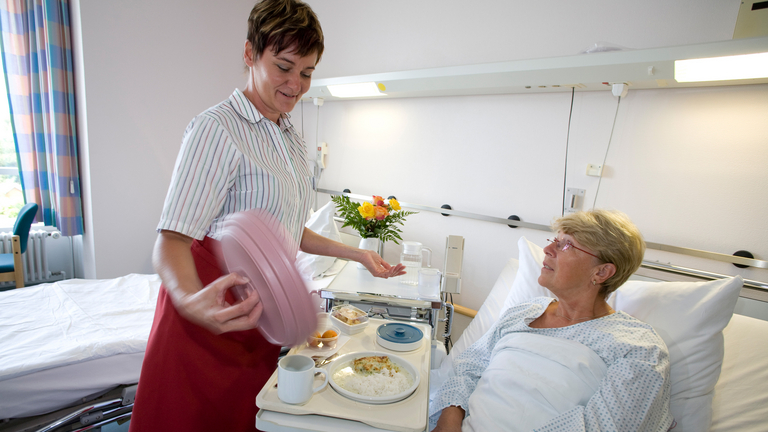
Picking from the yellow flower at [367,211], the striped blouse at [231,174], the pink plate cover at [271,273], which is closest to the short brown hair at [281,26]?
the striped blouse at [231,174]

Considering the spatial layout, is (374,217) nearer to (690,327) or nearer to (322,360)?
(322,360)

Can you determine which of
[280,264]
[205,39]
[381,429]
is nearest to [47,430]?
[381,429]

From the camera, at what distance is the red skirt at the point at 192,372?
2.93 ft

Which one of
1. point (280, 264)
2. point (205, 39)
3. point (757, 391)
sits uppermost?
point (205, 39)

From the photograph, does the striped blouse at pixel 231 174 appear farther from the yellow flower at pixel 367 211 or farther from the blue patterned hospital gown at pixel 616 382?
the yellow flower at pixel 367 211

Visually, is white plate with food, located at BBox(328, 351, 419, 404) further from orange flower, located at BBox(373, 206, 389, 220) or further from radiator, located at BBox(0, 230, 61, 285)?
radiator, located at BBox(0, 230, 61, 285)

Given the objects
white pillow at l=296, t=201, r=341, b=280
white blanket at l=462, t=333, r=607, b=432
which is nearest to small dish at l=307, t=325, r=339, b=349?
white blanket at l=462, t=333, r=607, b=432

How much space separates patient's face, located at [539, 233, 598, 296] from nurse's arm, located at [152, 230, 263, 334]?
1075mm

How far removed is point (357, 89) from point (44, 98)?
2.63 metres

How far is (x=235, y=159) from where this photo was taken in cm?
88

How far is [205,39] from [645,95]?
3.43 metres

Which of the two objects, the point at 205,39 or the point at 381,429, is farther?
the point at 205,39

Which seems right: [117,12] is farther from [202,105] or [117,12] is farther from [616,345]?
[616,345]

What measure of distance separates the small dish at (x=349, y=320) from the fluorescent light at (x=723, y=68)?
1562 millimetres
